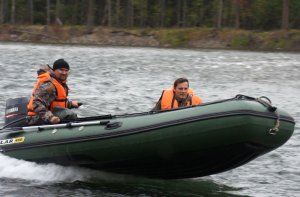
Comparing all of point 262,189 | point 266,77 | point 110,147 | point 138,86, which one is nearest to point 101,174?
point 110,147

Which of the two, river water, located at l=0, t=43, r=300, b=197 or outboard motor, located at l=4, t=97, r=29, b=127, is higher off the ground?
outboard motor, located at l=4, t=97, r=29, b=127

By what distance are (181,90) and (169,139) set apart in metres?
1.04

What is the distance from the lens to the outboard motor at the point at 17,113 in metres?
9.60

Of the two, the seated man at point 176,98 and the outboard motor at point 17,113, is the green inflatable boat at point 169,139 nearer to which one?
the outboard motor at point 17,113

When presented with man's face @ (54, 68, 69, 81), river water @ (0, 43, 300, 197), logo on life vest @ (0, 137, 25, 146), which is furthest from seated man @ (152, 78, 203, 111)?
logo on life vest @ (0, 137, 25, 146)

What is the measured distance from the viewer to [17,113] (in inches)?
380

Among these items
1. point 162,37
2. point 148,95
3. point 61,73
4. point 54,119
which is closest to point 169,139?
point 54,119

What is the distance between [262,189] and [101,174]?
216 centimetres

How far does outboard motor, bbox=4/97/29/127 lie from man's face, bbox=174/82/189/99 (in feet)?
7.15

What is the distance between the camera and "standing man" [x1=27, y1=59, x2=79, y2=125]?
355 inches

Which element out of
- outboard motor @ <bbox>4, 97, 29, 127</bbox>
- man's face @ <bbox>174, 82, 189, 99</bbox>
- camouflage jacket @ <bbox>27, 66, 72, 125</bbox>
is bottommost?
outboard motor @ <bbox>4, 97, 29, 127</bbox>

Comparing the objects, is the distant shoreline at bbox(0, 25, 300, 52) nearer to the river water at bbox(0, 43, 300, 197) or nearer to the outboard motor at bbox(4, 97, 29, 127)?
the river water at bbox(0, 43, 300, 197)

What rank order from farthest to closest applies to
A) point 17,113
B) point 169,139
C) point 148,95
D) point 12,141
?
1. point 148,95
2. point 17,113
3. point 12,141
4. point 169,139

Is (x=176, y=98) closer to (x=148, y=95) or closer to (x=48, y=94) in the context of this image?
(x=48, y=94)
